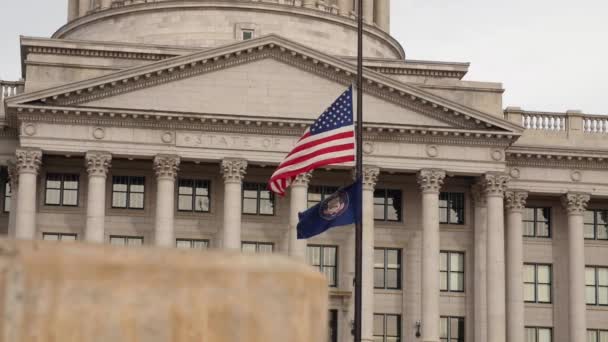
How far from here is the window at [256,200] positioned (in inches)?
2360

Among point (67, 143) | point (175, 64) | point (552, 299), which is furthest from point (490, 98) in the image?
point (67, 143)

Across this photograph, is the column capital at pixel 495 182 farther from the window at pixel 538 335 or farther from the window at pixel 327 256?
the window at pixel 538 335

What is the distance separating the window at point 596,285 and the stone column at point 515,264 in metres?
3.59

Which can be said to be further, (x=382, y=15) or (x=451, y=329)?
(x=382, y=15)

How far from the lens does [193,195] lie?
196 ft

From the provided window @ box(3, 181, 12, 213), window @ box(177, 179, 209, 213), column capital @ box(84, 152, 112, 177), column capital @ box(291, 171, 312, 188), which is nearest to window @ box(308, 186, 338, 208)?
column capital @ box(291, 171, 312, 188)

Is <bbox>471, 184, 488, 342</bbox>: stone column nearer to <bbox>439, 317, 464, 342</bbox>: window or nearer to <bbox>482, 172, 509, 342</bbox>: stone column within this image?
<bbox>482, 172, 509, 342</bbox>: stone column

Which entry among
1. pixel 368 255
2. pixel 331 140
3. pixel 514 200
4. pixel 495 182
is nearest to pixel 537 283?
pixel 514 200

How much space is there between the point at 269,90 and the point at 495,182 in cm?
1044

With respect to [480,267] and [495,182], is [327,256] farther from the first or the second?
[495,182]

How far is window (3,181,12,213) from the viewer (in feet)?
195

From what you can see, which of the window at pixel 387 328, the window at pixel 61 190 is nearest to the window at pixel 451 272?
the window at pixel 387 328

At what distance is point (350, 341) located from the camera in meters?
58.5

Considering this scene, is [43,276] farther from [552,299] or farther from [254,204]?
[552,299]
